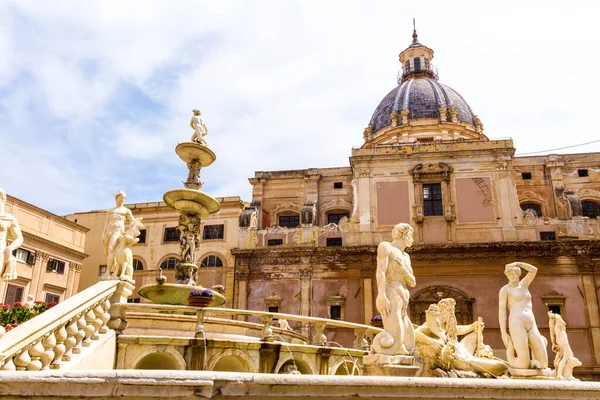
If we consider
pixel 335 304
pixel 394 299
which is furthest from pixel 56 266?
pixel 394 299

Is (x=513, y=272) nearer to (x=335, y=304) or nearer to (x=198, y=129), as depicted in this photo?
(x=198, y=129)

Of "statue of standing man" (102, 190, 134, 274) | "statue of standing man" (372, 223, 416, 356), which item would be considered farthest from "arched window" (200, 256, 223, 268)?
"statue of standing man" (372, 223, 416, 356)

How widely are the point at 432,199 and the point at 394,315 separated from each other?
918 inches

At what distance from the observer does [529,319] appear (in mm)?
7879

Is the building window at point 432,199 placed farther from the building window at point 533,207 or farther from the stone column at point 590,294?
the stone column at point 590,294

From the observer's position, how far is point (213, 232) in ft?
114

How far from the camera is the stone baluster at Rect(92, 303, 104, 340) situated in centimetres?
773

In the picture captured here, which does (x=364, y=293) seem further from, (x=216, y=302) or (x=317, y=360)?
(x=317, y=360)

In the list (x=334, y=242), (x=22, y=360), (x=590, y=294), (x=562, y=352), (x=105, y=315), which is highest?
(x=334, y=242)

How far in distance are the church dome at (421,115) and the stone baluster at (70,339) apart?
114 feet

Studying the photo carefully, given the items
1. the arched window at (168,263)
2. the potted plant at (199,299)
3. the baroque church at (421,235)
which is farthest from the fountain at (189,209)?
the arched window at (168,263)

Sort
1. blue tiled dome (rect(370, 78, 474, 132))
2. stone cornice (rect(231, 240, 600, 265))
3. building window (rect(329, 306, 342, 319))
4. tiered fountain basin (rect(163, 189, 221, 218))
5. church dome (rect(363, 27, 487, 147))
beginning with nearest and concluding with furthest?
tiered fountain basin (rect(163, 189, 221, 218)) → stone cornice (rect(231, 240, 600, 265)) → building window (rect(329, 306, 342, 319)) → church dome (rect(363, 27, 487, 147)) → blue tiled dome (rect(370, 78, 474, 132))

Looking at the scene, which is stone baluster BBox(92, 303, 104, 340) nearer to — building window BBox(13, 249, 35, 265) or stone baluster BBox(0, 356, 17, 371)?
stone baluster BBox(0, 356, 17, 371)

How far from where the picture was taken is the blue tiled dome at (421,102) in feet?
140
